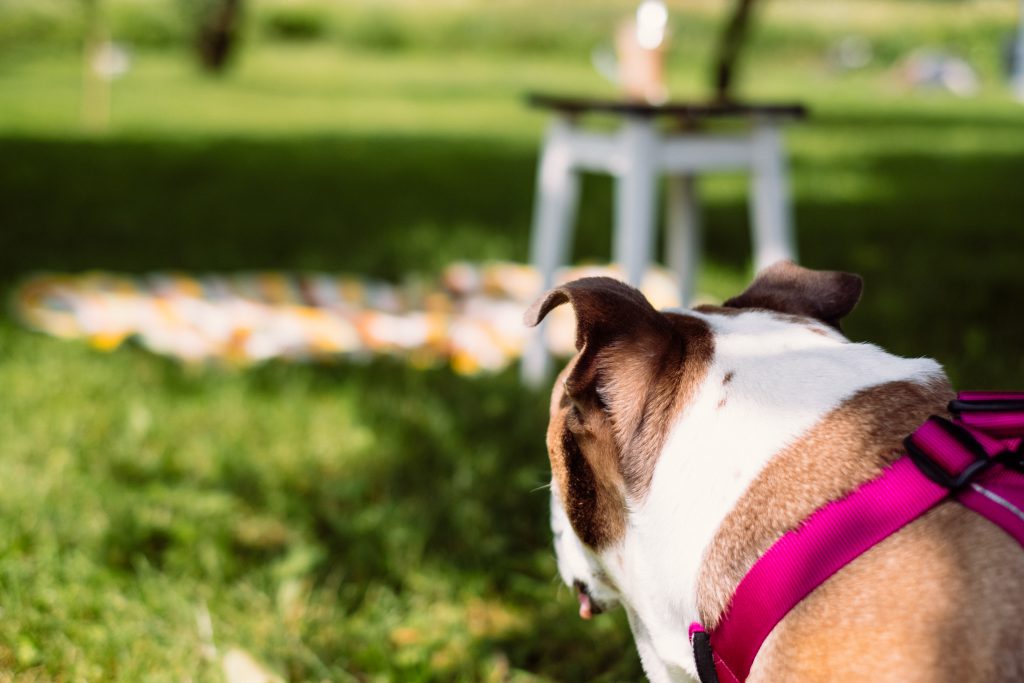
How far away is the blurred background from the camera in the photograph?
2.71 m

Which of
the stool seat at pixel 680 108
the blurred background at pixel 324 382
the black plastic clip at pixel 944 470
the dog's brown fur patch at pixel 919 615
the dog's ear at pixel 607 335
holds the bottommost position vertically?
the blurred background at pixel 324 382

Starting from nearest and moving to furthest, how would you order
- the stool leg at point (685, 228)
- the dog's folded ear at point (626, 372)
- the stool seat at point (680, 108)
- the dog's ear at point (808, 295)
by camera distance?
1. the dog's folded ear at point (626, 372)
2. the dog's ear at point (808, 295)
3. the stool seat at point (680, 108)
4. the stool leg at point (685, 228)

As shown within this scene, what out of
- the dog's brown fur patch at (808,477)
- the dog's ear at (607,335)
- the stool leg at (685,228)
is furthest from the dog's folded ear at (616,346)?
the stool leg at (685,228)

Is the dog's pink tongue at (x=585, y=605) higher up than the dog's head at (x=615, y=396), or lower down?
lower down

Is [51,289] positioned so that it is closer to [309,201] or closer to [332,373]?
[332,373]

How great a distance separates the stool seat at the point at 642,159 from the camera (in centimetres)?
383

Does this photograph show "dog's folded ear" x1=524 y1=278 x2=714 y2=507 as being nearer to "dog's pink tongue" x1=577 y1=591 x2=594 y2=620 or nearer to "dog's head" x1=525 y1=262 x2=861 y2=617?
"dog's head" x1=525 y1=262 x2=861 y2=617

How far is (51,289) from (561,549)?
3970 millimetres

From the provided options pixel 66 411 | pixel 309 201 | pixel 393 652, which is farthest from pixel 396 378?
pixel 309 201

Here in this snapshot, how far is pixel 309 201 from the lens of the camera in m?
8.50

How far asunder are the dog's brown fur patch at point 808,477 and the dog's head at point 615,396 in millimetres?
160

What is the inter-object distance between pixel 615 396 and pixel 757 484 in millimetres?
256

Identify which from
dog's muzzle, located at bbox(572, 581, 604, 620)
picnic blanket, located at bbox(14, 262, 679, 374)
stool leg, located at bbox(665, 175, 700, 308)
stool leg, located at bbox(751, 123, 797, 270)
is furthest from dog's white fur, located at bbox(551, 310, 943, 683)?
stool leg, located at bbox(665, 175, 700, 308)

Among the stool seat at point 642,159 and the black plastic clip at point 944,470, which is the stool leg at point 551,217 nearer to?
the stool seat at point 642,159
